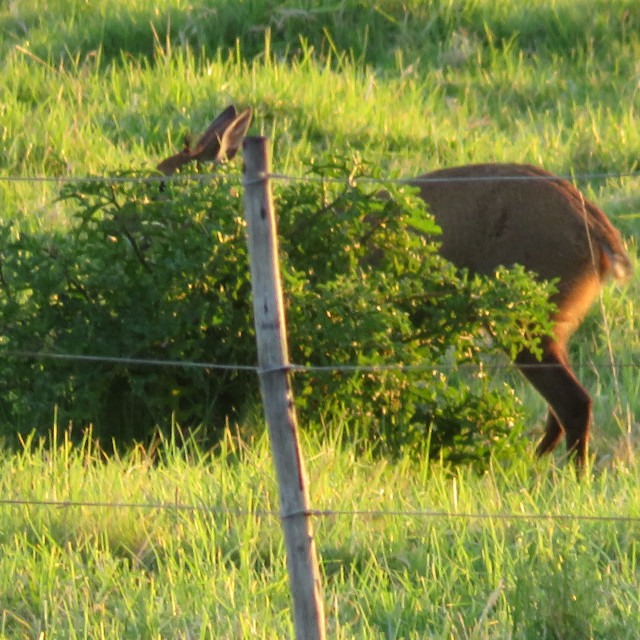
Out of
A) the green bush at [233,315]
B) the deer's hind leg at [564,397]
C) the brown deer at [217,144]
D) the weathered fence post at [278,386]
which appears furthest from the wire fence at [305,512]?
the brown deer at [217,144]

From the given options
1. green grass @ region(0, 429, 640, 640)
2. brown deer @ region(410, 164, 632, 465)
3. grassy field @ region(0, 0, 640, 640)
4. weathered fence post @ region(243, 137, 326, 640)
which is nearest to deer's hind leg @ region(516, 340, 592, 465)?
brown deer @ region(410, 164, 632, 465)

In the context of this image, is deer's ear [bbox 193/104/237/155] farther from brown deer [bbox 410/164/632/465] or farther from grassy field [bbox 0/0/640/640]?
brown deer [bbox 410/164/632/465]

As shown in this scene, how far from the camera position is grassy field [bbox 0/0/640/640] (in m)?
3.36

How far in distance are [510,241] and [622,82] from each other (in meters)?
5.02

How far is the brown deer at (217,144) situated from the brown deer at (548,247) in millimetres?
1435

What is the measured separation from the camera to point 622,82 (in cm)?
1017

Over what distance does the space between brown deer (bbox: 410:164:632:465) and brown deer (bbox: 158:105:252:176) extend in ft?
4.71

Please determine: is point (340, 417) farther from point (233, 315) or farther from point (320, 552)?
point (320, 552)

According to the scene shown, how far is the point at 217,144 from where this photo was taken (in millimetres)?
6848

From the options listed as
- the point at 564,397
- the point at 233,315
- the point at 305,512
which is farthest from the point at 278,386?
the point at 564,397

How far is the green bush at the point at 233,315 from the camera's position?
4785 mm

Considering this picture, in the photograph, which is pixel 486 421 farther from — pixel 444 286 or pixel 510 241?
pixel 510 241

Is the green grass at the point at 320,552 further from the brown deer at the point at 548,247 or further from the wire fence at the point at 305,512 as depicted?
the brown deer at the point at 548,247

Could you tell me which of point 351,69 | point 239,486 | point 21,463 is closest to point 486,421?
point 239,486
